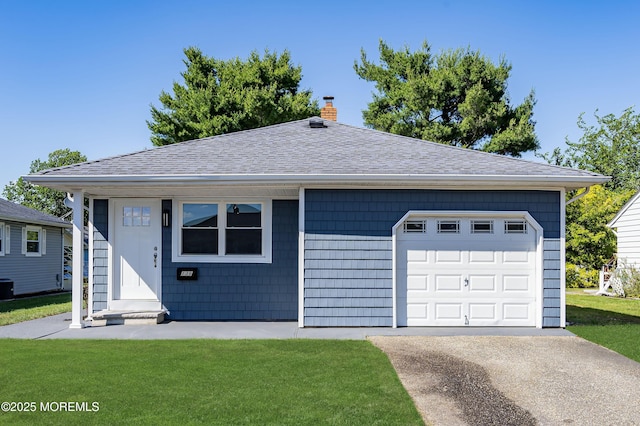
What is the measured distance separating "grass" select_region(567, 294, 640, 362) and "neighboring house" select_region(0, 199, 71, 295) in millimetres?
16933

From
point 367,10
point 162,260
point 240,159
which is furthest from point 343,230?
point 367,10

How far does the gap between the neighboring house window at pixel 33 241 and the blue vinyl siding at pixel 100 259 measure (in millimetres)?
11028

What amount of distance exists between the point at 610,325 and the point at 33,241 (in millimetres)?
19330

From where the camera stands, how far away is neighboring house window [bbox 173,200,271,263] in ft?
32.6

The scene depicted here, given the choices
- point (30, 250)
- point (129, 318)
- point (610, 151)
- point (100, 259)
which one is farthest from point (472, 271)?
point (610, 151)

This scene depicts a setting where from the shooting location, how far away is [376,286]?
9039 mm

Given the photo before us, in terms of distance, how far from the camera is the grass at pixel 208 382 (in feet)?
14.9

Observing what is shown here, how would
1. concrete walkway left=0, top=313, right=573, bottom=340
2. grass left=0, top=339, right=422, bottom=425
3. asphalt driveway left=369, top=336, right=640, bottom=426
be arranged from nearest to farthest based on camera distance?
1. grass left=0, top=339, right=422, bottom=425
2. asphalt driveway left=369, top=336, right=640, bottom=426
3. concrete walkway left=0, top=313, right=573, bottom=340

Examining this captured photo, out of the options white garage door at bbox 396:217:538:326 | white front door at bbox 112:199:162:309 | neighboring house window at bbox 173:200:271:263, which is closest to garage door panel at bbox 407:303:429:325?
white garage door at bbox 396:217:538:326

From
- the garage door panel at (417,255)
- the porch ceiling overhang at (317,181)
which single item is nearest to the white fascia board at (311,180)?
the porch ceiling overhang at (317,181)

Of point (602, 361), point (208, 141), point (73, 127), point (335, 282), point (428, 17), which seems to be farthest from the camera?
point (73, 127)

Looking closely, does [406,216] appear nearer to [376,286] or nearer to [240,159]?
[376,286]

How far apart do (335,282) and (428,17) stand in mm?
13698

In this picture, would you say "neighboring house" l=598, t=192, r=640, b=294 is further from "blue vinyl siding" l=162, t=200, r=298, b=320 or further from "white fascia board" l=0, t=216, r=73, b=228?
"white fascia board" l=0, t=216, r=73, b=228
